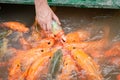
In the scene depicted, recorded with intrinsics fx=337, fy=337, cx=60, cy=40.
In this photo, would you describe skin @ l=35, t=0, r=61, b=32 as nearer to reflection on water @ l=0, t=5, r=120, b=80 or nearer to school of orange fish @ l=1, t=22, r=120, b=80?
school of orange fish @ l=1, t=22, r=120, b=80

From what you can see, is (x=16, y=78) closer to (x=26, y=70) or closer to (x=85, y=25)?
(x=26, y=70)

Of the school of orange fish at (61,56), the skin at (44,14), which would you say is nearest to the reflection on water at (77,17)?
the school of orange fish at (61,56)

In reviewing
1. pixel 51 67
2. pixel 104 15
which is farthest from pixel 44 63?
pixel 104 15

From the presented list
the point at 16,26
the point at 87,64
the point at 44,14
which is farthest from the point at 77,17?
the point at 87,64

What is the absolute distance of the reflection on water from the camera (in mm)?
3674

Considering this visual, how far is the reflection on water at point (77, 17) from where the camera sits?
3674mm

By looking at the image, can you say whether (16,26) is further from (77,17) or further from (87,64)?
(87,64)

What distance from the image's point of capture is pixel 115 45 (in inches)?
135

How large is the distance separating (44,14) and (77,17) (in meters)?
0.56

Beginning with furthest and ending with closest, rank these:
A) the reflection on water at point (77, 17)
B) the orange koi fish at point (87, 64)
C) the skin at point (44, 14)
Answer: the reflection on water at point (77, 17) < the skin at point (44, 14) < the orange koi fish at point (87, 64)

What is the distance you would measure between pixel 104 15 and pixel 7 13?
1.13 metres

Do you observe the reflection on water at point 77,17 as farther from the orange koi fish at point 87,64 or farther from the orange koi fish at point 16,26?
the orange koi fish at point 87,64


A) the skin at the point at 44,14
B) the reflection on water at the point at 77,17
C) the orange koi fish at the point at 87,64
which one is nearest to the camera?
the orange koi fish at the point at 87,64

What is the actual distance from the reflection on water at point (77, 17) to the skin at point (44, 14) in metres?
0.27
